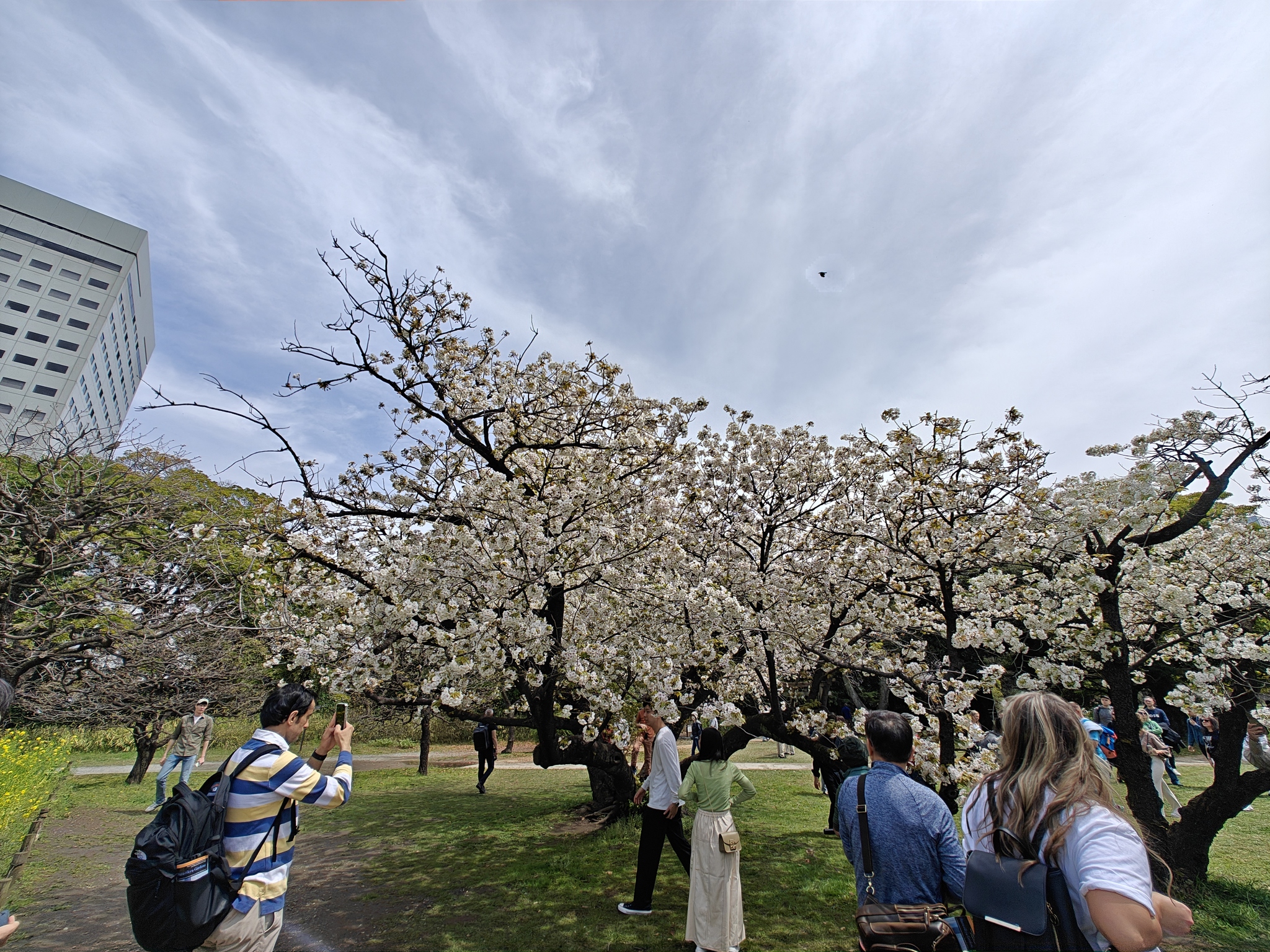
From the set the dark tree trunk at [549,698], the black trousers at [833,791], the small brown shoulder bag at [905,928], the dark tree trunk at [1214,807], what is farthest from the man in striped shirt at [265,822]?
the dark tree trunk at [1214,807]

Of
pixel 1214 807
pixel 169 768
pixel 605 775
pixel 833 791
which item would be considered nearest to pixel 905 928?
pixel 1214 807

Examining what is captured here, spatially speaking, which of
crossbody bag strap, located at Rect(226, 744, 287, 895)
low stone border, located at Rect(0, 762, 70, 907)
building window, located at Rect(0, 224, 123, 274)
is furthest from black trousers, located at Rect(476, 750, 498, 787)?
building window, located at Rect(0, 224, 123, 274)

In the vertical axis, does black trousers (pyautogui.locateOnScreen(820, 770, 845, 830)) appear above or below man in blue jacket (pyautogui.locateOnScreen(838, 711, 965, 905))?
below

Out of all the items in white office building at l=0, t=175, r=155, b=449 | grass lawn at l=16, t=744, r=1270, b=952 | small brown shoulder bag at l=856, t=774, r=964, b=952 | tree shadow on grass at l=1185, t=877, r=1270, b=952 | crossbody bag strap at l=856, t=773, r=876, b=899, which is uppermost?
white office building at l=0, t=175, r=155, b=449

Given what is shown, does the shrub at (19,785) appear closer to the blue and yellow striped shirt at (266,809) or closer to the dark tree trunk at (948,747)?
the blue and yellow striped shirt at (266,809)

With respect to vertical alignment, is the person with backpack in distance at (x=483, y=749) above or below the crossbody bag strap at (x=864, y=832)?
below

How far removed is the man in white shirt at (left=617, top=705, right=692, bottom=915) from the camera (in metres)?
5.93

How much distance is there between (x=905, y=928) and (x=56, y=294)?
3480 inches

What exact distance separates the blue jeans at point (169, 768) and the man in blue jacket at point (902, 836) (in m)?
10.2

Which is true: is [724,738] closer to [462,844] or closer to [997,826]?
[462,844]

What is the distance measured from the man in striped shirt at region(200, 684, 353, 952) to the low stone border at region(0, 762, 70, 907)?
3595mm

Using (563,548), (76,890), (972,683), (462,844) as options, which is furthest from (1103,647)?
(76,890)

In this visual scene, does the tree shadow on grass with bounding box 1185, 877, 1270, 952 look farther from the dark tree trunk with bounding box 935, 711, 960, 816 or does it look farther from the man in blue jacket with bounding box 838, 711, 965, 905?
the man in blue jacket with bounding box 838, 711, 965, 905

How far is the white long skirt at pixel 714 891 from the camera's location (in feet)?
16.2
